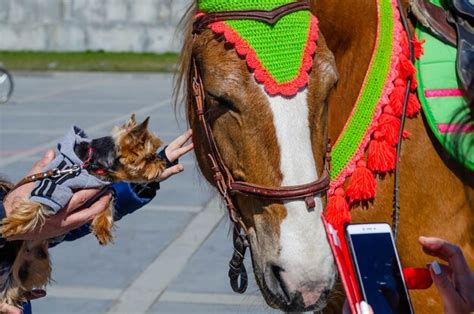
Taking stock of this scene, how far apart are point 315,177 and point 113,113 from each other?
42.0 feet

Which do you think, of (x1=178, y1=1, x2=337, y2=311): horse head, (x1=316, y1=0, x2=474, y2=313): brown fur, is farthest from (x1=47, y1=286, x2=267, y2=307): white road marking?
(x1=178, y1=1, x2=337, y2=311): horse head

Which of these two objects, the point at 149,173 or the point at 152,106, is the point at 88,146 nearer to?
the point at 149,173

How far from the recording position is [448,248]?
2.08 meters

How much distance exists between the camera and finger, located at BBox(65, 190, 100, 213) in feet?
9.71

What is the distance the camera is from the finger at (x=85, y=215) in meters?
2.99

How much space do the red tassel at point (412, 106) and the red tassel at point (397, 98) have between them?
3cm

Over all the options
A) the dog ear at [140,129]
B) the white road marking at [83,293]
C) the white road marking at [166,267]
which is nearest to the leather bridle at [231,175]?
the dog ear at [140,129]

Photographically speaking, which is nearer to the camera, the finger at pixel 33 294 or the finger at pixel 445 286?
the finger at pixel 445 286

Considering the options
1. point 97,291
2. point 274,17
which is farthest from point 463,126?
point 97,291

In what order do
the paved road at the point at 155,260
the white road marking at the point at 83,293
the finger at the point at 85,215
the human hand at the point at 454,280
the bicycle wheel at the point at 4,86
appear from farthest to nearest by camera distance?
the white road marking at the point at 83,293
the paved road at the point at 155,260
the bicycle wheel at the point at 4,86
the finger at the point at 85,215
the human hand at the point at 454,280

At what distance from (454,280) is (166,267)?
5.00m

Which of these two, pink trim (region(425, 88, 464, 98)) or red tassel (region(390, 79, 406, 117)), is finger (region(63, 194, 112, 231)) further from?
pink trim (region(425, 88, 464, 98))

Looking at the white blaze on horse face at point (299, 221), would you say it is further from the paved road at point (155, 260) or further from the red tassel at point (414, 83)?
the paved road at point (155, 260)

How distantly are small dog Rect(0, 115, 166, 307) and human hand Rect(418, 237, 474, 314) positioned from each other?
1.16 m
